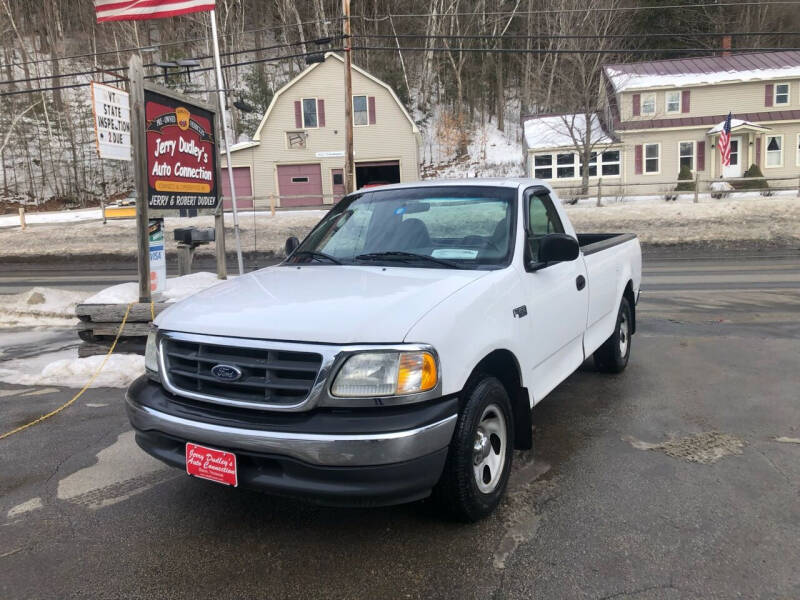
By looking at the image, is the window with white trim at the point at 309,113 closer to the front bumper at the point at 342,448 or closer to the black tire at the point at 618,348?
the black tire at the point at 618,348

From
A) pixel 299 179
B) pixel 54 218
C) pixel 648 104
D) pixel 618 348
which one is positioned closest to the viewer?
pixel 618 348

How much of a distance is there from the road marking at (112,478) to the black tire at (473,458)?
195cm

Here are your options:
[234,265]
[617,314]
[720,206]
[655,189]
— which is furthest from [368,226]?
[655,189]

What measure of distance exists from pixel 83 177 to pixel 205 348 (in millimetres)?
48766

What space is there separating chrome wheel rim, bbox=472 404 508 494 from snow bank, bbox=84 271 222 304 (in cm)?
520

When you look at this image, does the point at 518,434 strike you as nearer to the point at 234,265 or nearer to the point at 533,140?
the point at 234,265

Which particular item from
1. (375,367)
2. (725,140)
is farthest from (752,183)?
(375,367)

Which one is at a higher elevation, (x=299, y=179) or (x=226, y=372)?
(x=299, y=179)

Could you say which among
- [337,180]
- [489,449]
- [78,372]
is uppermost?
[337,180]

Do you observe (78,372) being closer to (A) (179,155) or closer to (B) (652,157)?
(A) (179,155)

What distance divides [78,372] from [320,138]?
96.6ft

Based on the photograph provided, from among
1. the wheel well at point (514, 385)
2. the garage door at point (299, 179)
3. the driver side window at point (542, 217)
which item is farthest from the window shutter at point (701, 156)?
the wheel well at point (514, 385)

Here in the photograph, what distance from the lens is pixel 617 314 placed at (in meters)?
5.98

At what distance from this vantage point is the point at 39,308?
10.2 metres
